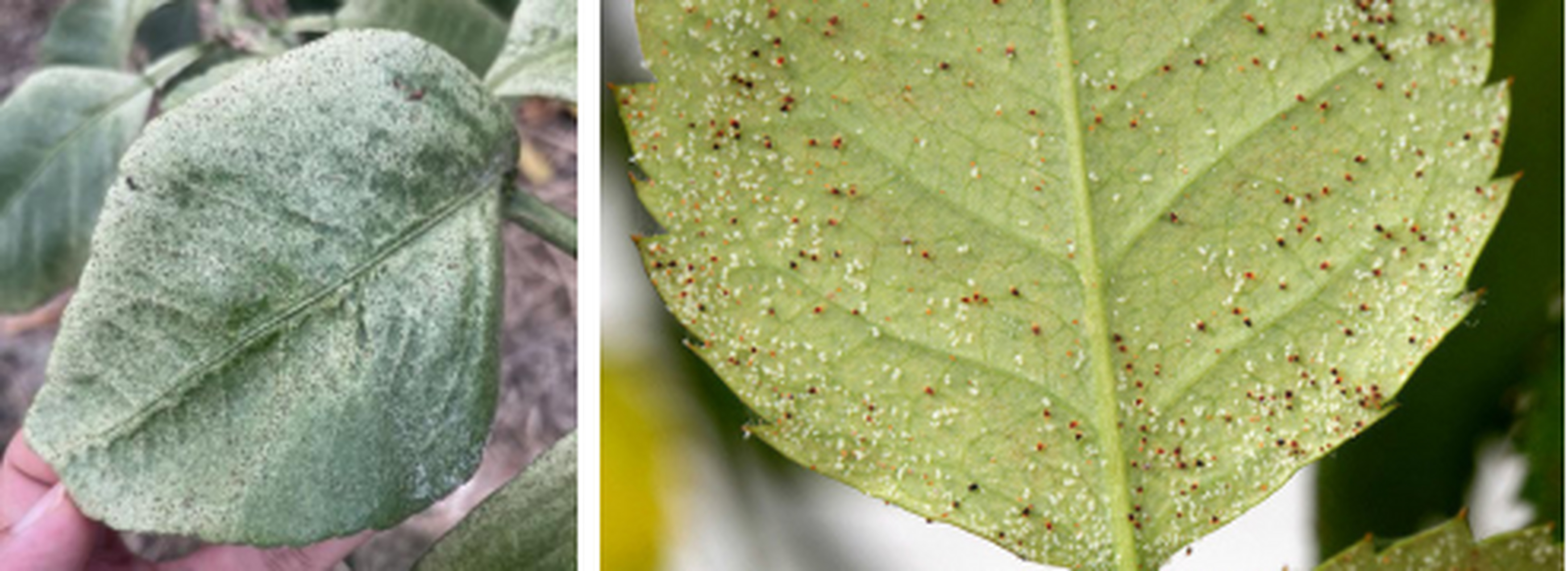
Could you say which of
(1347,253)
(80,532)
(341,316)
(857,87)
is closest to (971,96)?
(857,87)

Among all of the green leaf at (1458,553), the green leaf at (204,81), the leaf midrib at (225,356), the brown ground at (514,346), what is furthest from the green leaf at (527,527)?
the green leaf at (1458,553)

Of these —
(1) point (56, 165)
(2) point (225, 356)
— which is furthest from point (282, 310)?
(1) point (56, 165)

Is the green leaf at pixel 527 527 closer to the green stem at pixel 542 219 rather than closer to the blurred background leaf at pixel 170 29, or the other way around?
the green stem at pixel 542 219

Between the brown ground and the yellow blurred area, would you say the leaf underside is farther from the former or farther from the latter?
the yellow blurred area

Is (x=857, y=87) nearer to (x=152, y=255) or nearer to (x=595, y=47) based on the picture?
(x=595, y=47)

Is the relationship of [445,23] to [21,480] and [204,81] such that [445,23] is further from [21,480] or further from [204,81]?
[21,480]

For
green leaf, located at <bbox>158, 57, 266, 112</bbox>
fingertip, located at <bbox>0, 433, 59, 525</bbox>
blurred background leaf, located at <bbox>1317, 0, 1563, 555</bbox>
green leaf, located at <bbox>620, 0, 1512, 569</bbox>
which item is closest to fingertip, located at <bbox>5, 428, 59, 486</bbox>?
fingertip, located at <bbox>0, 433, 59, 525</bbox>

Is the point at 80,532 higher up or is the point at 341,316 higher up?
the point at 341,316
